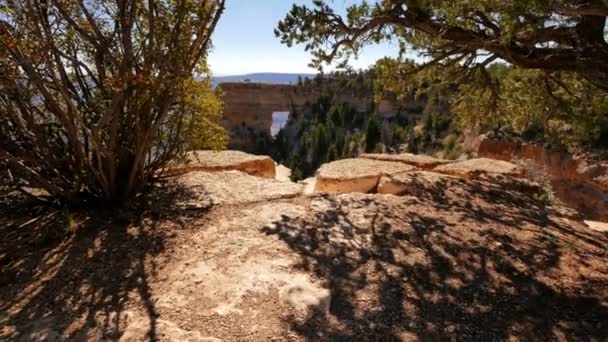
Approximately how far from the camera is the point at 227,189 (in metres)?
4.91

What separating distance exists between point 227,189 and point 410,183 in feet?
8.39

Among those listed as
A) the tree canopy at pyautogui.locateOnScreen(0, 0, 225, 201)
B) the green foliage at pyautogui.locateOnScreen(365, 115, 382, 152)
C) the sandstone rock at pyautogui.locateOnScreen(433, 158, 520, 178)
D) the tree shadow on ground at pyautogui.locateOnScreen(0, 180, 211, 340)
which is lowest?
the green foliage at pyautogui.locateOnScreen(365, 115, 382, 152)

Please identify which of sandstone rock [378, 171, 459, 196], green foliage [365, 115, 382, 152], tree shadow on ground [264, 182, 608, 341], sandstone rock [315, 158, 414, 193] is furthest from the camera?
green foliage [365, 115, 382, 152]

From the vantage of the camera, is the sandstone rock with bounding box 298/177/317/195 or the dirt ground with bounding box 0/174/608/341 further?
the sandstone rock with bounding box 298/177/317/195

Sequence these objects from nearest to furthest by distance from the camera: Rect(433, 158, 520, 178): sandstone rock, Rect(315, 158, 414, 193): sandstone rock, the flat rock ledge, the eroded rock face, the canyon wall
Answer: Rect(315, 158, 414, 193): sandstone rock, the flat rock ledge, Rect(433, 158, 520, 178): sandstone rock, the eroded rock face, the canyon wall

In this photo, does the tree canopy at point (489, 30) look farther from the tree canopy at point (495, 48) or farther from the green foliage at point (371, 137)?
the green foliage at point (371, 137)

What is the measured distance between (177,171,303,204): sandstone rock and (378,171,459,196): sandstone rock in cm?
126

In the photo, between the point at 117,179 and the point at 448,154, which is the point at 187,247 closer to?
the point at 117,179

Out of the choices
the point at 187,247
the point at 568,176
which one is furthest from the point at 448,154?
the point at 187,247

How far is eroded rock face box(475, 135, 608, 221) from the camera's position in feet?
54.2

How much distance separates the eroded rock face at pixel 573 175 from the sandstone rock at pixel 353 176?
40.6 feet

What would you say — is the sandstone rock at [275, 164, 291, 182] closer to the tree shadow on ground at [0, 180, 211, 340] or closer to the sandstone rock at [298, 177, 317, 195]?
the sandstone rock at [298, 177, 317, 195]

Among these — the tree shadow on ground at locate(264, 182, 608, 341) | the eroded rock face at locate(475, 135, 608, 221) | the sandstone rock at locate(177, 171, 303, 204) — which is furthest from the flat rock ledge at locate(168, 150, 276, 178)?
the eroded rock face at locate(475, 135, 608, 221)

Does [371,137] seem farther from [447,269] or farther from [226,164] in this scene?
[447,269]
